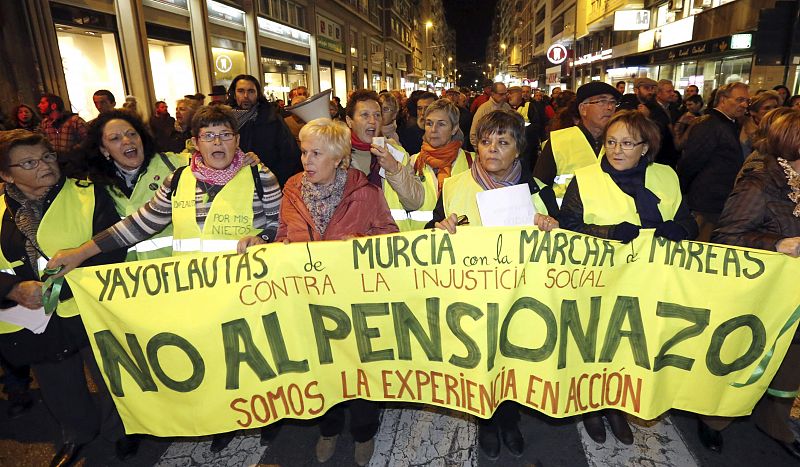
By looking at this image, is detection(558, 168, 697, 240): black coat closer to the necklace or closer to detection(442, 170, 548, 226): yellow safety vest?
detection(442, 170, 548, 226): yellow safety vest

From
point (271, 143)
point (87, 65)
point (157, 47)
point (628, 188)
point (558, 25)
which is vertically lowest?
point (628, 188)

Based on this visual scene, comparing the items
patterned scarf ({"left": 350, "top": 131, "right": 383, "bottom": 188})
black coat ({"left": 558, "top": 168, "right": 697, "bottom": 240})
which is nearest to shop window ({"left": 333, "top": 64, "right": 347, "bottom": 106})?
patterned scarf ({"left": 350, "top": 131, "right": 383, "bottom": 188})

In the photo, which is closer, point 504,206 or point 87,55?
point 504,206

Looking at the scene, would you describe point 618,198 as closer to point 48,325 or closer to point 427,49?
point 48,325

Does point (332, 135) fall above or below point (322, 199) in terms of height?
above

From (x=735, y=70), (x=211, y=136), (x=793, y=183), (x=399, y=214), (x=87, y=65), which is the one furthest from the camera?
(x=735, y=70)

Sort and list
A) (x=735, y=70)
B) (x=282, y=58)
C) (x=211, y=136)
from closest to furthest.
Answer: (x=211, y=136), (x=735, y=70), (x=282, y=58)

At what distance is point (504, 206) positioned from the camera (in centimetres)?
296

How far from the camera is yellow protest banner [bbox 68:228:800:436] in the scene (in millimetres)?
2738

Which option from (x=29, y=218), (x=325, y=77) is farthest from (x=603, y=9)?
(x=29, y=218)

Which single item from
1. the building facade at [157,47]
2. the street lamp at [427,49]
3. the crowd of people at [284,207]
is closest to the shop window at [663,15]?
the building facade at [157,47]

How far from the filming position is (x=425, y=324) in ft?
9.27

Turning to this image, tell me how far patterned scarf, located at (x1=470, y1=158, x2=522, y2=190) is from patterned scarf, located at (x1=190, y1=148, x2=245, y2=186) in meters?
1.55

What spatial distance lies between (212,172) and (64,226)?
0.91 metres
